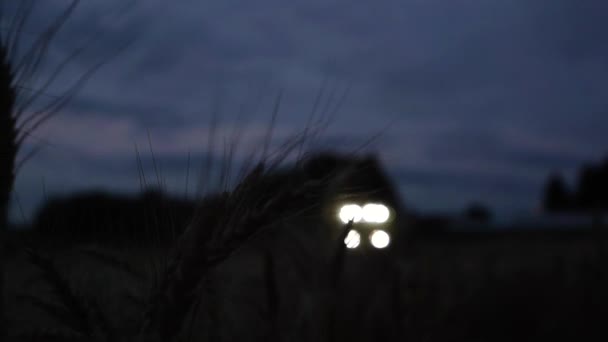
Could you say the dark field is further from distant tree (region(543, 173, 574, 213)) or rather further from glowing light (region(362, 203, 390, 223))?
Answer: distant tree (region(543, 173, 574, 213))

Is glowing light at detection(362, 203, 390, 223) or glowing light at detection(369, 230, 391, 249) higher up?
glowing light at detection(362, 203, 390, 223)

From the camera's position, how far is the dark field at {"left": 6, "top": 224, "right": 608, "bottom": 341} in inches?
63.9

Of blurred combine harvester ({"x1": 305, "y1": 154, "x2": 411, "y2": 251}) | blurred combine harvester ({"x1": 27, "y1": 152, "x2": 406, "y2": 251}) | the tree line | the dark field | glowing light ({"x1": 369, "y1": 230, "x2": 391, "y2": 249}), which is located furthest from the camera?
the tree line

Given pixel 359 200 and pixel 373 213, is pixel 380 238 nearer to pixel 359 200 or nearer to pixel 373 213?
pixel 373 213

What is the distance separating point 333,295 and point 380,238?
958 mm

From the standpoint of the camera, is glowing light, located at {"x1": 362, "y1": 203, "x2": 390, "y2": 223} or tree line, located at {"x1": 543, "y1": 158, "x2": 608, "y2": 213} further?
tree line, located at {"x1": 543, "y1": 158, "x2": 608, "y2": 213}

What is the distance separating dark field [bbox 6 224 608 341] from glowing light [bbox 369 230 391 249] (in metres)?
0.13

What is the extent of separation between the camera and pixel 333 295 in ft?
6.46

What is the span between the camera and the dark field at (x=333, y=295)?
5.33 feet

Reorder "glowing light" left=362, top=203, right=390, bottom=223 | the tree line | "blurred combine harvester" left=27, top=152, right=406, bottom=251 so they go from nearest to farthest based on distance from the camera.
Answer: "blurred combine harvester" left=27, top=152, right=406, bottom=251 → "glowing light" left=362, top=203, right=390, bottom=223 → the tree line

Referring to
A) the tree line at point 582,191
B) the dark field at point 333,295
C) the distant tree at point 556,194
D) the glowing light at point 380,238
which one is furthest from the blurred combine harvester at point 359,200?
the distant tree at point 556,194

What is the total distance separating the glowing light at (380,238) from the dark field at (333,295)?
5.3 inches

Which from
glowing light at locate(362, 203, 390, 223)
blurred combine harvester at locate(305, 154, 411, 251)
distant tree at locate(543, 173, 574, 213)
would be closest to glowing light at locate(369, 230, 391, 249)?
blurred combine harvester at locate(305, 154, 411, 251)

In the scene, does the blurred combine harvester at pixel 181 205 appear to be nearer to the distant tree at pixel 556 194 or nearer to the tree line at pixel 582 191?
the tree line at pixel 582 191
